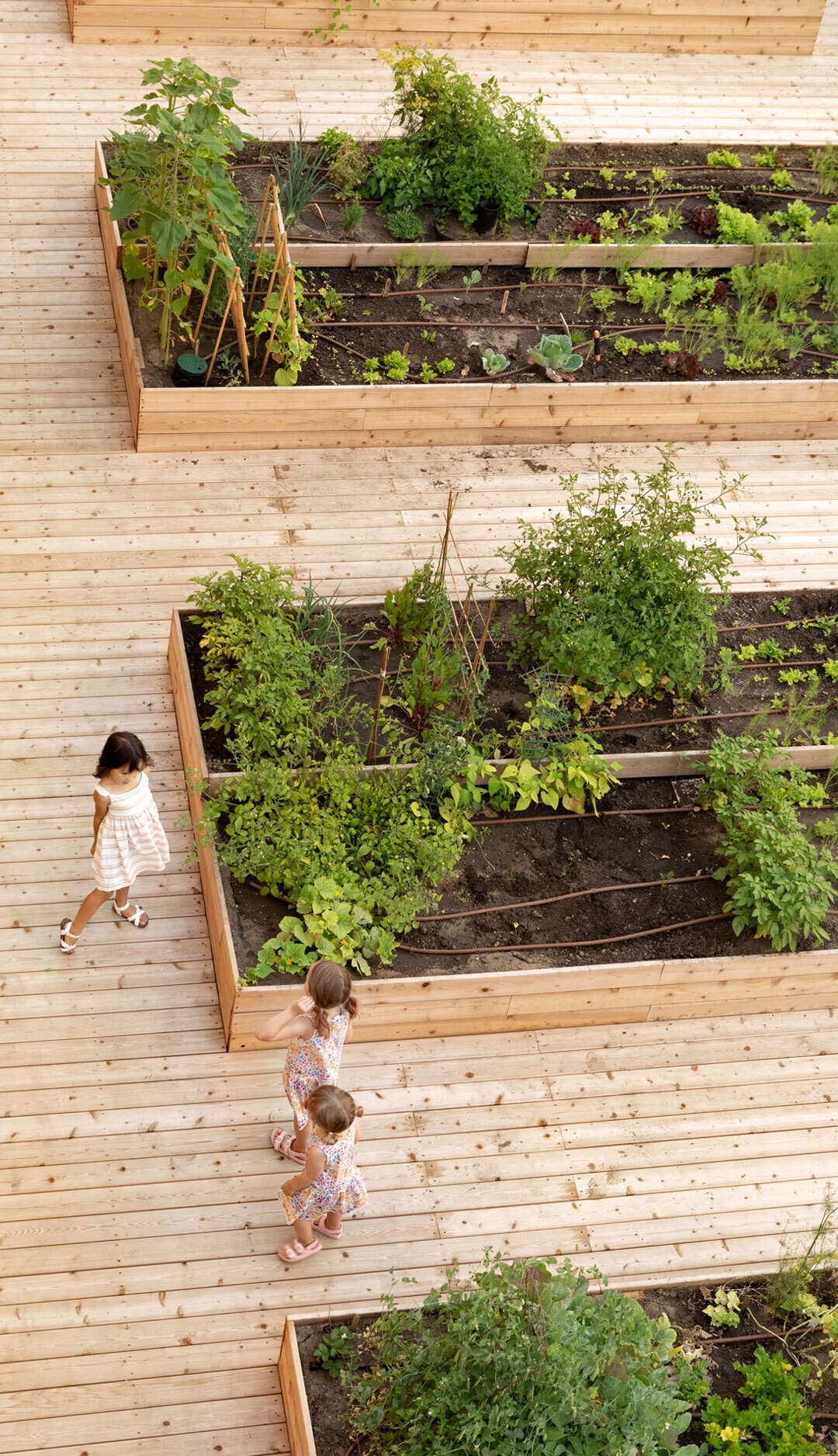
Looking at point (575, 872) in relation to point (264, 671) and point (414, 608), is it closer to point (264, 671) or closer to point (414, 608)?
point (414, 608)

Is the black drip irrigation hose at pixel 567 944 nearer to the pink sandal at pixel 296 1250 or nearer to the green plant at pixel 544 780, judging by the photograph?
the green plant at pixel 544 780

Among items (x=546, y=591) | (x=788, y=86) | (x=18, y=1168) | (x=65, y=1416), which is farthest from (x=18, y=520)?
(x=788, y=86)

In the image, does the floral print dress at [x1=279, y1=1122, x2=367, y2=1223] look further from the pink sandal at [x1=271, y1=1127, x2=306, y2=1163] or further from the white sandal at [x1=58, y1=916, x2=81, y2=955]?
the white sandal at [x1=58, y1=916, x2=81, y2=955]

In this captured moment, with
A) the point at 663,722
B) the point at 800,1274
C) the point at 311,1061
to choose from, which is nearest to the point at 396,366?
the point at 663,722

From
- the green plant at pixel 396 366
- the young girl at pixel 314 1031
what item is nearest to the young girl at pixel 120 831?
the young girl at pixel 314 1031

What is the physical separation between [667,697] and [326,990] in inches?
107

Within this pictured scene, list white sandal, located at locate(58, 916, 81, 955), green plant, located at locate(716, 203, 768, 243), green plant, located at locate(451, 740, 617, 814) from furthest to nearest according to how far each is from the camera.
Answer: green plant, located at locate(716, 203, 768, 243) → green plant, located at locate(451, 740, 617, 814) → white sandal, located at locate(58, 916, 81, 955)

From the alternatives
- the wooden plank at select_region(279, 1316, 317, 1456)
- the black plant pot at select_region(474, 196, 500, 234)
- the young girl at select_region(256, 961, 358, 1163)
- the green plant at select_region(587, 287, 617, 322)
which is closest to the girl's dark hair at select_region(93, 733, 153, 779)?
the young girl at select_region(256, 961, 358, 1163)

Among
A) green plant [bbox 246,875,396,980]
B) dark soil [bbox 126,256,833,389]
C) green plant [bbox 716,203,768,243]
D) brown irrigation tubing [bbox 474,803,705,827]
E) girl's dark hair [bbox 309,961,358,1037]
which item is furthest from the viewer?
green plant [bbox 716,203,768,243]

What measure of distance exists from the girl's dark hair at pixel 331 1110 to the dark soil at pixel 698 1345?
67cm

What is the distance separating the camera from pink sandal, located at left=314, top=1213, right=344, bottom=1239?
4742 mm

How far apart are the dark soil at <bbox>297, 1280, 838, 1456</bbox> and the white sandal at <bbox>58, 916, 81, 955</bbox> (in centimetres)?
161

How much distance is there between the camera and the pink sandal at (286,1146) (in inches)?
Answer: 191

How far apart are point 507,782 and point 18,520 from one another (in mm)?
2593
